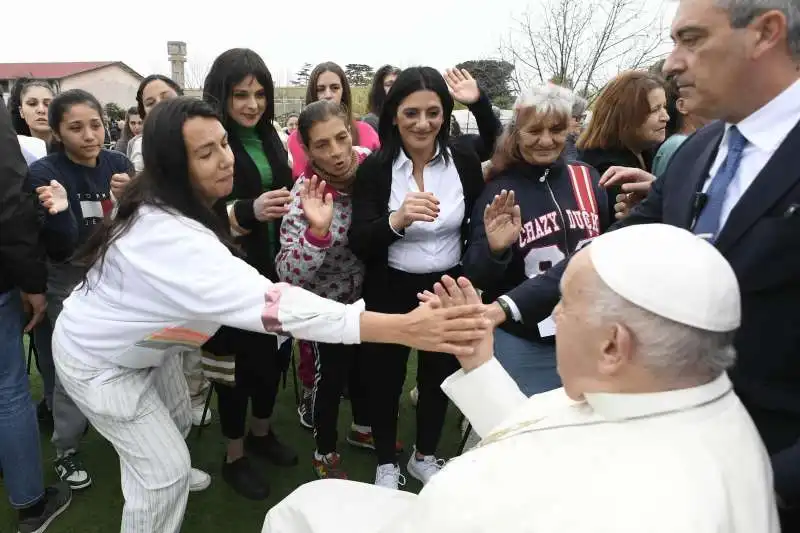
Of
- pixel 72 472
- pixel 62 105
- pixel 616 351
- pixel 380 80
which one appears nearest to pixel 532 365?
pixel 616 351

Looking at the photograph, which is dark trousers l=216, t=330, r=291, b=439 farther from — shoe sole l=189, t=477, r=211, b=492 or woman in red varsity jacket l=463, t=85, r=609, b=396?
woman in red varsity jacket l=463, t=85, r=609, b=396

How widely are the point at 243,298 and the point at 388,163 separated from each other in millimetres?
1245

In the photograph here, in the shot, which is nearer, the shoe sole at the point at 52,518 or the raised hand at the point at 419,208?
the raised hand at the point at 419,208

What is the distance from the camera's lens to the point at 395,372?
296cm

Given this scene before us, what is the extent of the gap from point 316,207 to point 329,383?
3.23ft

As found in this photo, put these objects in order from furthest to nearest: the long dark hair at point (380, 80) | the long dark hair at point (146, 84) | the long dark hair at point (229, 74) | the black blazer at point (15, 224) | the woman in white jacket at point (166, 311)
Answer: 1. the long dark hair at point (380, 80)
2. the long dark hair at point (146, 84)
3. the long dark hair at point (229, 74)
4. the black blazer at point (15, 224)
5. the woman in white jacket at point (166, 311)

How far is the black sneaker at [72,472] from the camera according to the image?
3047 millimetres

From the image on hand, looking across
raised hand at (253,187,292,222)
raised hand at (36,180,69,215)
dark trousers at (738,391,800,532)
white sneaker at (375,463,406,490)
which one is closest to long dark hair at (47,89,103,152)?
raised hand at (36,180,69,215)

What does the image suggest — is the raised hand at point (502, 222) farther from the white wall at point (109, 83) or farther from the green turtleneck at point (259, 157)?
the white wall at point (109, 83)

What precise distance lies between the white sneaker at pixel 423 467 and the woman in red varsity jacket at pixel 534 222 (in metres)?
0.92

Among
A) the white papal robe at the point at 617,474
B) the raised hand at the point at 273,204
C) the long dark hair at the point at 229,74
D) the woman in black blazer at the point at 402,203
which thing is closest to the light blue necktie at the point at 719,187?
the white papal robe at the point at 617,474

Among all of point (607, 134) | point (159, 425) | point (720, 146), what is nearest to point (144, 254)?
point (159, 425)

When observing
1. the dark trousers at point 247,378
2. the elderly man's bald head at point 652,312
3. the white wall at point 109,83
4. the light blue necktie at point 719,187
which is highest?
the white wall at point 109,83

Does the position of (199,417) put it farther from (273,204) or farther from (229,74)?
(229,74)
